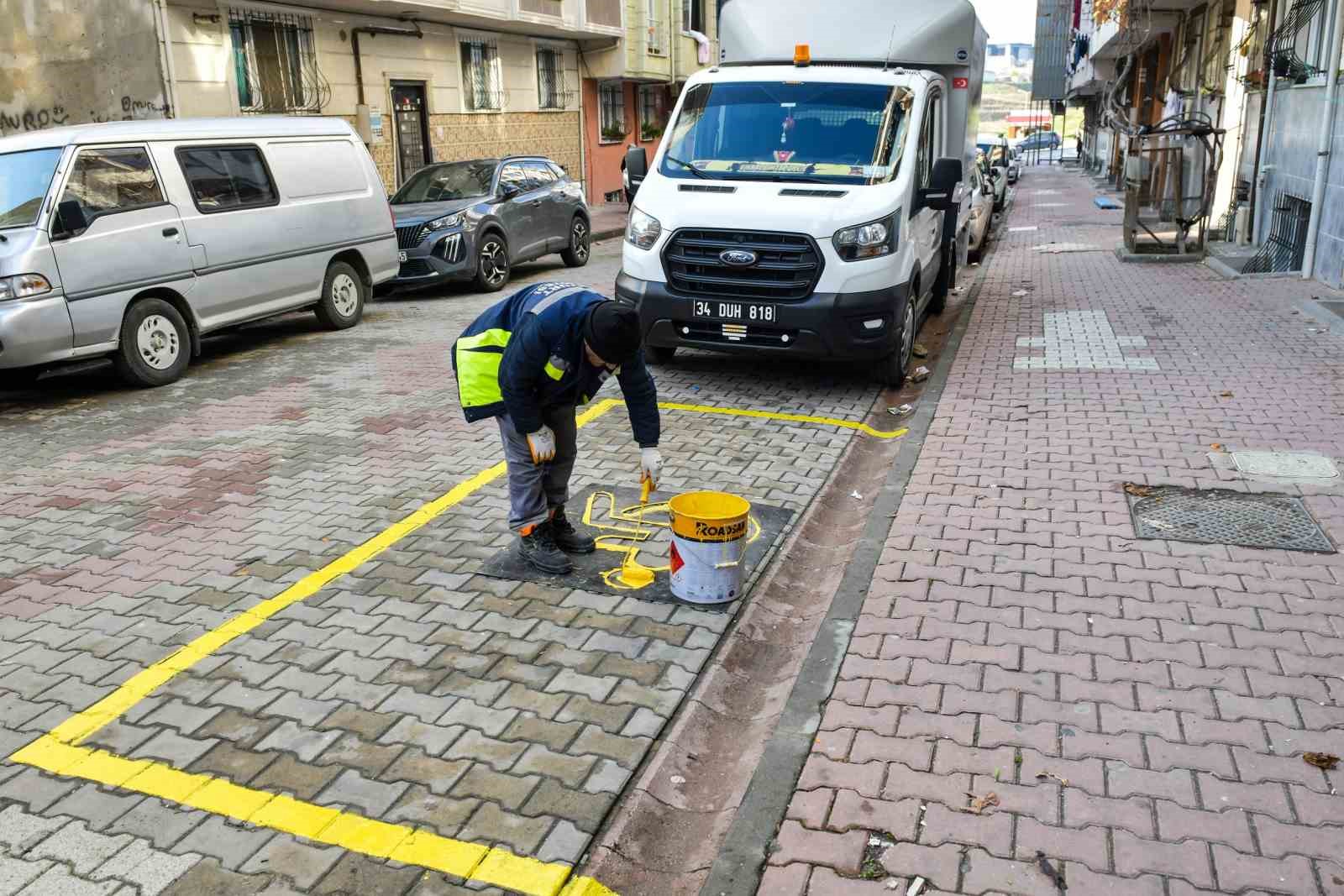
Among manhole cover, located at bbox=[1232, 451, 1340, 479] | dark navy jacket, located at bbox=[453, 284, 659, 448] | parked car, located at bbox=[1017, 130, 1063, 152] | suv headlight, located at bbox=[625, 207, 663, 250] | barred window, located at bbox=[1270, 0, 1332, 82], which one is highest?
barred window, located at bbox=[1270, 0, 1332, 82]

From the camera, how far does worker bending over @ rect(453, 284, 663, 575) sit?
170 inches

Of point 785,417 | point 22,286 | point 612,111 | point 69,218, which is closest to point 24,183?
point 69,218

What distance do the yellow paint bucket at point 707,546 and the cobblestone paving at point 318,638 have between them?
12 cm

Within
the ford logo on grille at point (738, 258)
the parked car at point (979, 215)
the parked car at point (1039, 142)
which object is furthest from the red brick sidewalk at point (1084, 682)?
the parked car at point (1039, 142)

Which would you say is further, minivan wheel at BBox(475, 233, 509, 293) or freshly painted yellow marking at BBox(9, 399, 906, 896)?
minivan wheel at BBox(475, 233, 509, 293)

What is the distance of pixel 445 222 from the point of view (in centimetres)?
1341

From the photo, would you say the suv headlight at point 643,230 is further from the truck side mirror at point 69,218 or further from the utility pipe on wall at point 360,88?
the utility pipe on wall at point 360,88

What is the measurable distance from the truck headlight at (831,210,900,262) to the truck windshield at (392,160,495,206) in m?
7.71

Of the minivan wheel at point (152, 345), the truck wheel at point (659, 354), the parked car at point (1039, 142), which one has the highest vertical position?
the parked car at point (1039, 142)

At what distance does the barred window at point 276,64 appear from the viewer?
16.7 metres

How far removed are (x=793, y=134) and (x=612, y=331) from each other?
16.4 ft

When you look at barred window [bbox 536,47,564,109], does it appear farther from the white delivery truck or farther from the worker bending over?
the worker bending over

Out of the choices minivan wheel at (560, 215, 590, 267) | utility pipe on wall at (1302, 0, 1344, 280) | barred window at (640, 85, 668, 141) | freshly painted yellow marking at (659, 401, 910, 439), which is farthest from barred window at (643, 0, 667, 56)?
freshly painted yellow marking at (659, 401, 910, 439)

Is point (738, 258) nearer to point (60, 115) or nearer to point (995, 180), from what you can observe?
point (60, 115)
